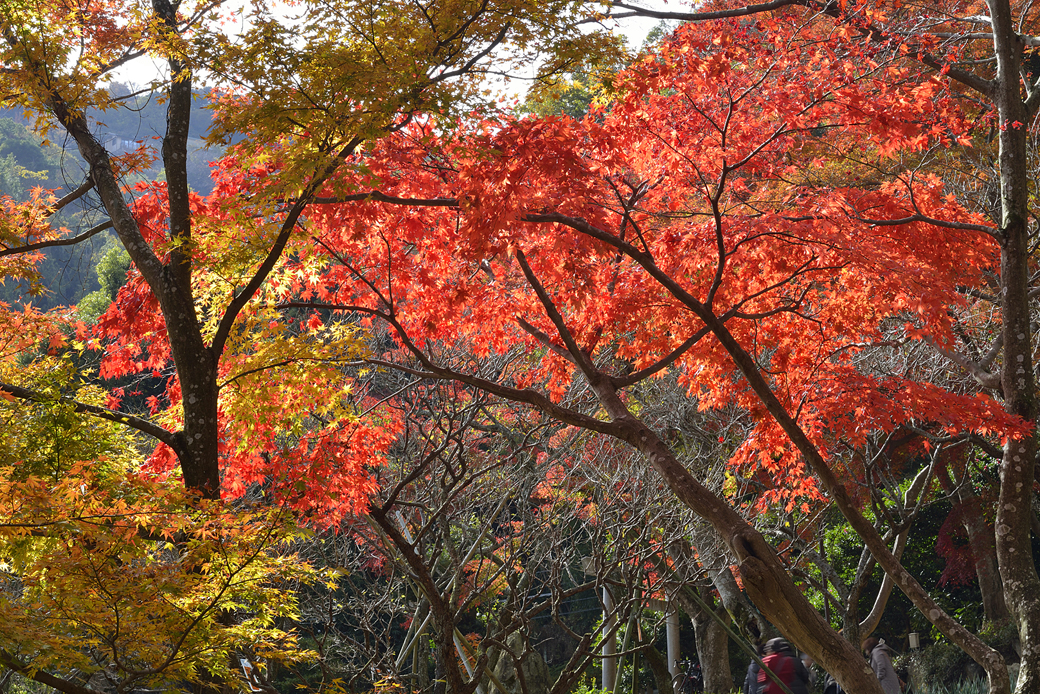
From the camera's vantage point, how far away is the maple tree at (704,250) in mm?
4770

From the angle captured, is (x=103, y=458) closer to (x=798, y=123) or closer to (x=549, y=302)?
(x=549, y=302)

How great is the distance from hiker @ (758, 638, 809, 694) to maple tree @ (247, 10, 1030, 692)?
142cm

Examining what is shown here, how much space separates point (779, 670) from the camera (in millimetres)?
6348

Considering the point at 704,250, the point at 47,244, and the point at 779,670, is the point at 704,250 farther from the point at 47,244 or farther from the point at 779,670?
the point at 47,244

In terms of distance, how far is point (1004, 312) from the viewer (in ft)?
19.6

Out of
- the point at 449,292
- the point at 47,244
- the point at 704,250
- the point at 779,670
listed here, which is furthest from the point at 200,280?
the point at 779,670

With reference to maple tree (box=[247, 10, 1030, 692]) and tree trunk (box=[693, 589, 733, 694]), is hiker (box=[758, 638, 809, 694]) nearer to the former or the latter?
maple tree (box=[247, 10, 1030, 692])

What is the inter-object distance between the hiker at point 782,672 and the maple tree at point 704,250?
1422 millimetres

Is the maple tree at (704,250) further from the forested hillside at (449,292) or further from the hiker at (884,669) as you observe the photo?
the hiker at (884,669)

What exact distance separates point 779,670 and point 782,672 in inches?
1.4

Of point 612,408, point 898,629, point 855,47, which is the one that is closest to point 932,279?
point 855,47

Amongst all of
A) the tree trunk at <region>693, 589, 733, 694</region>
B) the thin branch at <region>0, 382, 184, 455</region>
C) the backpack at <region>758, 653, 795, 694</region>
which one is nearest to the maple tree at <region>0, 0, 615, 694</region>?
the thin branch at <region>0, 382, 184, 455</region>

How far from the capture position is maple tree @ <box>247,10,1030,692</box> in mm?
4770

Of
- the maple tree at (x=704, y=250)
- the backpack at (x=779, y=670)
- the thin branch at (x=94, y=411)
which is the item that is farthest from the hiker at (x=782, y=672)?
the thin branch at (x=94, y=411)
